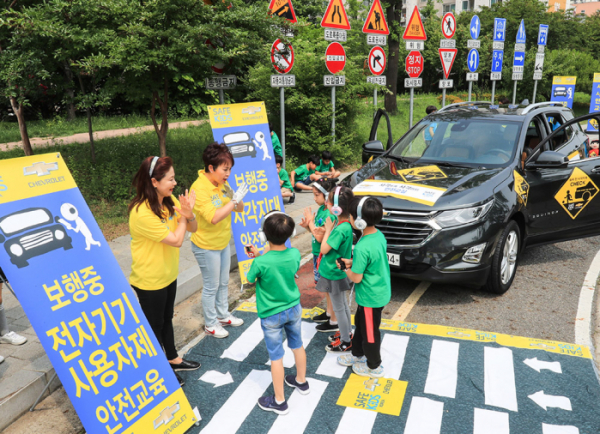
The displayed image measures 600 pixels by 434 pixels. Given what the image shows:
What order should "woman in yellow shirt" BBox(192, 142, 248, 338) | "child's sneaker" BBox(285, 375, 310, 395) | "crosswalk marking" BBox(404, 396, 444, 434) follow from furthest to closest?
"woman in yellow shirt" BBox(192, 142, 248, 338), "child's sneaker" BBox(285, 375, 310, 395), "crosswalk marking" BBox(404, 396, 444, 434)

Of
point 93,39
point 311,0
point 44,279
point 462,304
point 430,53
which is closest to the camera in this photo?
point 44,279

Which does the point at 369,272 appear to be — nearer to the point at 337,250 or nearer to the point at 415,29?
the point at 337,250

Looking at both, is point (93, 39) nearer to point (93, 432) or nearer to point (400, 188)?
point (400, 188)

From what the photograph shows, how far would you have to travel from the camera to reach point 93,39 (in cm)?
716

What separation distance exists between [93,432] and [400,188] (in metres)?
3.85

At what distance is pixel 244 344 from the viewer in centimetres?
483

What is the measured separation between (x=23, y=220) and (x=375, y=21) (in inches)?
368

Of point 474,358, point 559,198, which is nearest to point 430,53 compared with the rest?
point 559,198

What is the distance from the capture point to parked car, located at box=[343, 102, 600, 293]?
5.29 meters

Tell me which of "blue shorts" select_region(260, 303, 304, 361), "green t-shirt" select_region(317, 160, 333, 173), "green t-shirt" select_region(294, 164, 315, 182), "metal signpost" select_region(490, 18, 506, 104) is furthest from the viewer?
"metal signpost" select_region(490, 18, 506, 104)

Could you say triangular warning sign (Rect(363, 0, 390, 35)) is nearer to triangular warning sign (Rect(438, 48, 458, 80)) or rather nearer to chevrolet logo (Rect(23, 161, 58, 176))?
triangular warning sign (Rect(438, 48, 458, 80))

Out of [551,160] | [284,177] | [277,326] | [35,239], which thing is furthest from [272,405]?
[284,177]

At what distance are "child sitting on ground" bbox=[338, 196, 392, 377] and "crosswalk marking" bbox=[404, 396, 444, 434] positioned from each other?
18.8 inches

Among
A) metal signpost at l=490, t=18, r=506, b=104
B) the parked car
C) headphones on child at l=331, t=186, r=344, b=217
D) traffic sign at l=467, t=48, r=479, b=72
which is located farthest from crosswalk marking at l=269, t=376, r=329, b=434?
metal signpost at l=490, t=18, r=506, b=104
